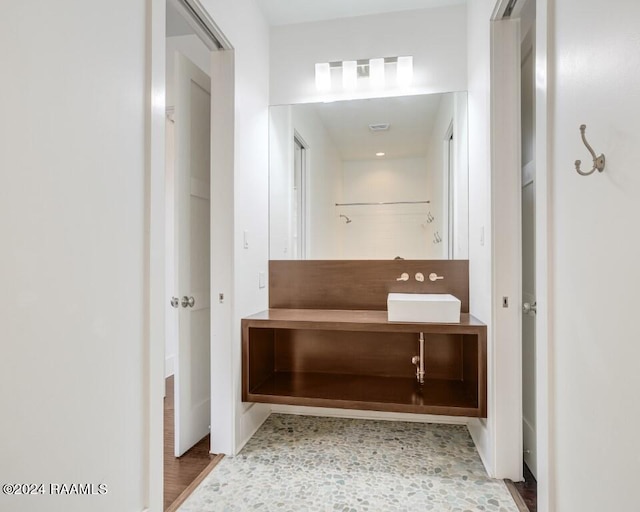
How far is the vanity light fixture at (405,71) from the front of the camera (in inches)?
94.7

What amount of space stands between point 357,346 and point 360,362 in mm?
111

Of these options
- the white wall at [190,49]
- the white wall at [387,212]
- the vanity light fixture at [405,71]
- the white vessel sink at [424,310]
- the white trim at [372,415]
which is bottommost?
the white trim at [372,415]

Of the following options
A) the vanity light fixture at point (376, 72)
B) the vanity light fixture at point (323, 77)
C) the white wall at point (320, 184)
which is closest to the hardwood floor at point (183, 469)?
the white wall at point (320, 184)

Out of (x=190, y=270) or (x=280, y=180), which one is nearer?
(x=190, y=270)

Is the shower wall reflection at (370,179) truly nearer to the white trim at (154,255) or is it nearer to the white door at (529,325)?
the white door at (529,325)

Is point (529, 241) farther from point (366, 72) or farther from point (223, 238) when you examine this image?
point (223, 238)

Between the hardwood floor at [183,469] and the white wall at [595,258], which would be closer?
the white wall at [595,258]

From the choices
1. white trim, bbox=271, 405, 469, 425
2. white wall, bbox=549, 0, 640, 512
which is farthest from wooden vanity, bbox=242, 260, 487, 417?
white wall, bbox=549, 0, 640, 512

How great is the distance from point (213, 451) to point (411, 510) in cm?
108

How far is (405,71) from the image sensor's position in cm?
242

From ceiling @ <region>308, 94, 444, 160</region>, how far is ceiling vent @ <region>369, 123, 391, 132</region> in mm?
20

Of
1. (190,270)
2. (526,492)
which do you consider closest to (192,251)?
(190,270)

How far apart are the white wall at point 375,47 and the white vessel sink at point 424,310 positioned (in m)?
1.43

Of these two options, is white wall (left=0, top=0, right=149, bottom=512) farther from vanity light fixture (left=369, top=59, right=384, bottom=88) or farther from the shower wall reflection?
vanity light fixture (left=369, top=59, right=384, bottom=88)
